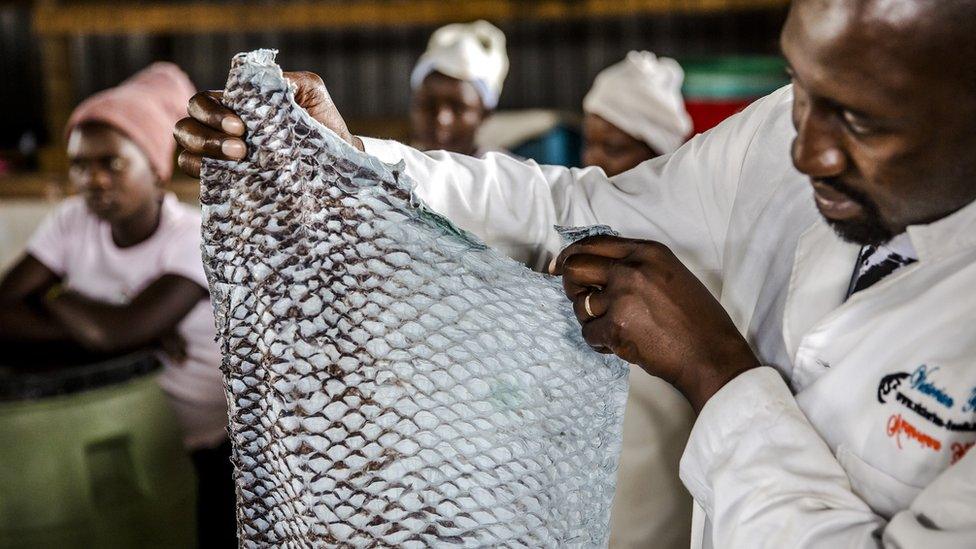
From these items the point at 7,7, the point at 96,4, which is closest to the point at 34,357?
the point at 96,4

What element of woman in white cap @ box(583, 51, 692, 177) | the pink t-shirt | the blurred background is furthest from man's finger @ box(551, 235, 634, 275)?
the blurred background

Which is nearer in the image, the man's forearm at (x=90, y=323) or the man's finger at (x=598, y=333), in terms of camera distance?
the man's finger at (x=598, y=333)

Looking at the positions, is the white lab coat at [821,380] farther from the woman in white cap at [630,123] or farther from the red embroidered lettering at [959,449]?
the woman in white cap at [630,123]

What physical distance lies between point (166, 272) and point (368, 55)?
2.47 meters

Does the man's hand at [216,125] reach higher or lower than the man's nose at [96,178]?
higher

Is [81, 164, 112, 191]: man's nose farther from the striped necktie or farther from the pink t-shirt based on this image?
the striped necktie

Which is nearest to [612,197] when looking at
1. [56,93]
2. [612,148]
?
[612,148]

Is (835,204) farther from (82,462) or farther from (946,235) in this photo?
(82,462)

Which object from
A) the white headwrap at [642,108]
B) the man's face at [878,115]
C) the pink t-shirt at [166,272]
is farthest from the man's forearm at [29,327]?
the man's face at [878,115]

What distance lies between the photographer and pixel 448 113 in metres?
2.79

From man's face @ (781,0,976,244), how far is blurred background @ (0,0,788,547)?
8.77 ft

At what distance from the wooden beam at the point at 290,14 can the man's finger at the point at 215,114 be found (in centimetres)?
318

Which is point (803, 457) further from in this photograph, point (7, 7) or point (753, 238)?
point (7, 7)

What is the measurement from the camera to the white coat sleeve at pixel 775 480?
0.64m
